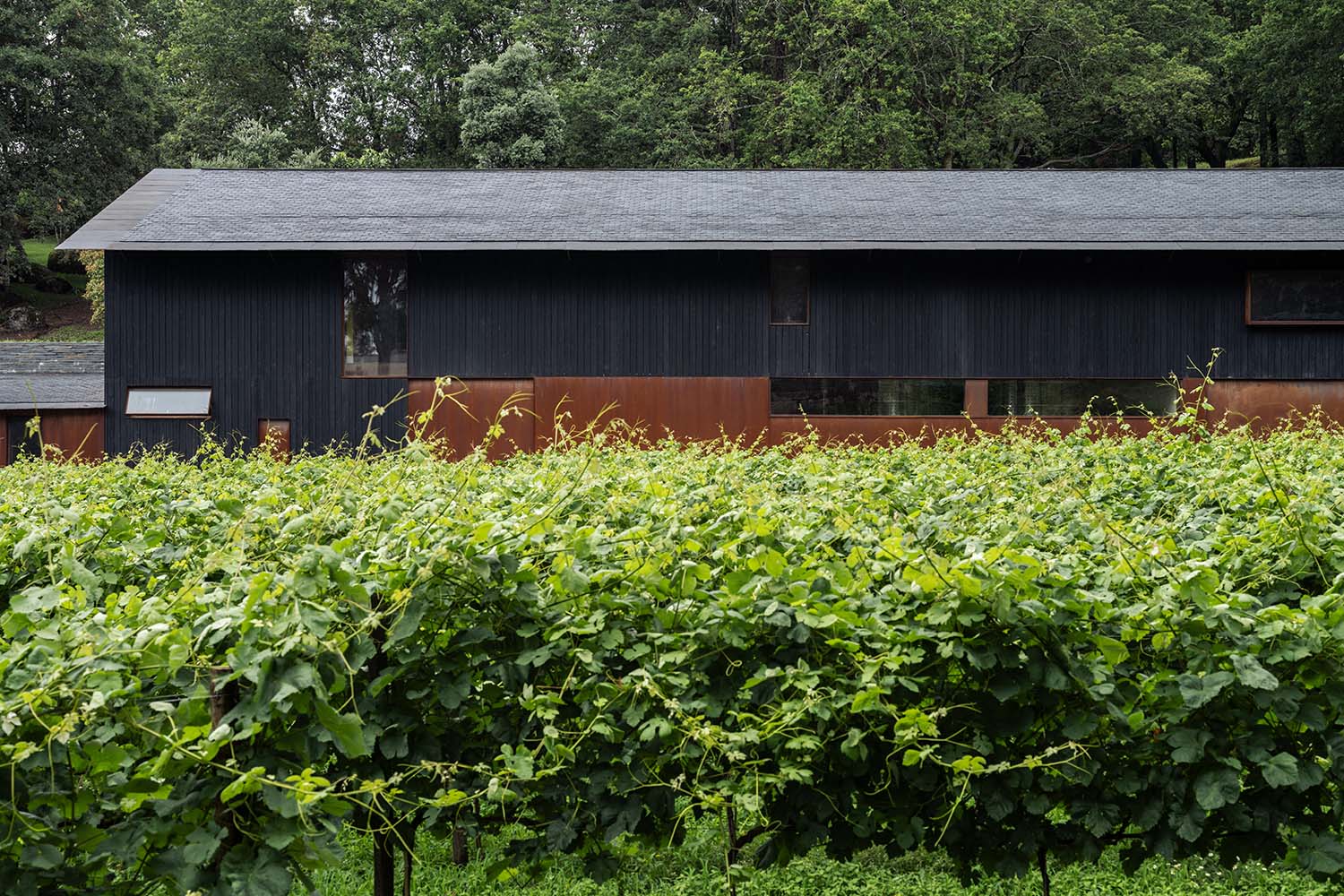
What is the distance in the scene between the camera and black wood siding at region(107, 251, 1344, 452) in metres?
17.9

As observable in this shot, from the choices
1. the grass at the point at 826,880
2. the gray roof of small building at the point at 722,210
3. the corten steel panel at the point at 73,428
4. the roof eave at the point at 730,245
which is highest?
the gray roof of small building at the point at 722,210

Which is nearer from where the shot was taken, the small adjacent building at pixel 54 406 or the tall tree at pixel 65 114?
the small adjacent building at pixel 54 406

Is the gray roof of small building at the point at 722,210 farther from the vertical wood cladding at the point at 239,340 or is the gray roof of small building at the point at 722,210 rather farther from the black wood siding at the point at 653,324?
the vertical wood cladding at the point at 239,340

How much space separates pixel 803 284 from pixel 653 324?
242cm

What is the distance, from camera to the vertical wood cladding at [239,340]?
17.8 meters

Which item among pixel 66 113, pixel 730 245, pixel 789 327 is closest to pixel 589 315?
pixel 730 245

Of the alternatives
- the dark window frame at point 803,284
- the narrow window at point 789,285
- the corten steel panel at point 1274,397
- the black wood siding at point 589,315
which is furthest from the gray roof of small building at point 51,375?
the corten steel panel at point 1274,397

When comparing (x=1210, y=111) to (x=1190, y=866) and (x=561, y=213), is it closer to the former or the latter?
(x=561, y=213)

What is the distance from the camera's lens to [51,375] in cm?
2088

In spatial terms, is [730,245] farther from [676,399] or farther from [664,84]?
[664,84]

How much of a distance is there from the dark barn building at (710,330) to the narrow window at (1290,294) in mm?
31

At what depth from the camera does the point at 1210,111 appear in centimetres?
3991

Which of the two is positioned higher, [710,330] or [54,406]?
[710,330]

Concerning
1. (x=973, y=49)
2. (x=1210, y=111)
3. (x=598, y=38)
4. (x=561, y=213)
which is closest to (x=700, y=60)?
(x=598, y=38)
